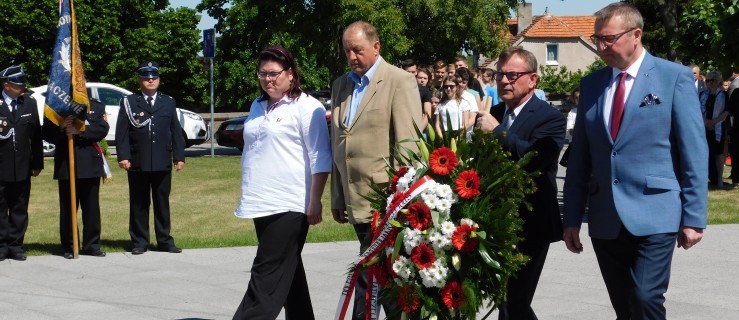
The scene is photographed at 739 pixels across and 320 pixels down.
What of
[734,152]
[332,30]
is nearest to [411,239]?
[734,152]

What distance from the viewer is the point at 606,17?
532 centimetres

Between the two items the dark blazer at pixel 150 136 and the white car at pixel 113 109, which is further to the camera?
the white car at pixel 113 109

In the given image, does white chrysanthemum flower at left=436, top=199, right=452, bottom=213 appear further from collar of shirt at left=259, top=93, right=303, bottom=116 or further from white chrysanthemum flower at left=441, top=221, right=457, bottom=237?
collar of shirt at left=259, top=93, right=303, bottom=116

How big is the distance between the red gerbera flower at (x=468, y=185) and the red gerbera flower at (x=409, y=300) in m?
0.54

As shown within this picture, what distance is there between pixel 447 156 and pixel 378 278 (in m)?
0.74

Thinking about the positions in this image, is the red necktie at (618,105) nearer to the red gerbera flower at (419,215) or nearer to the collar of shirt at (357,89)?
the red gerbera flower at (419,215)

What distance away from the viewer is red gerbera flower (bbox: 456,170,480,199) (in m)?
5.39

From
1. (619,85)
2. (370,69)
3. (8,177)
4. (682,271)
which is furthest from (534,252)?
(8,177)

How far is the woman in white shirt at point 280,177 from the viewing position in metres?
6.55

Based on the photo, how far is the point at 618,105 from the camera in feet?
17.7

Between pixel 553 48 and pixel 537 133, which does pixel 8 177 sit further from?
pixel 553 48

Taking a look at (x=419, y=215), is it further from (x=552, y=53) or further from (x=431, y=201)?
(x=552, y=53)

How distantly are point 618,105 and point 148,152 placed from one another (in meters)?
6.97

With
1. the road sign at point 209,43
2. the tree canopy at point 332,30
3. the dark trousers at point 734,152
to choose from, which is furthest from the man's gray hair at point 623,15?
the tree canopy at point 332,30
